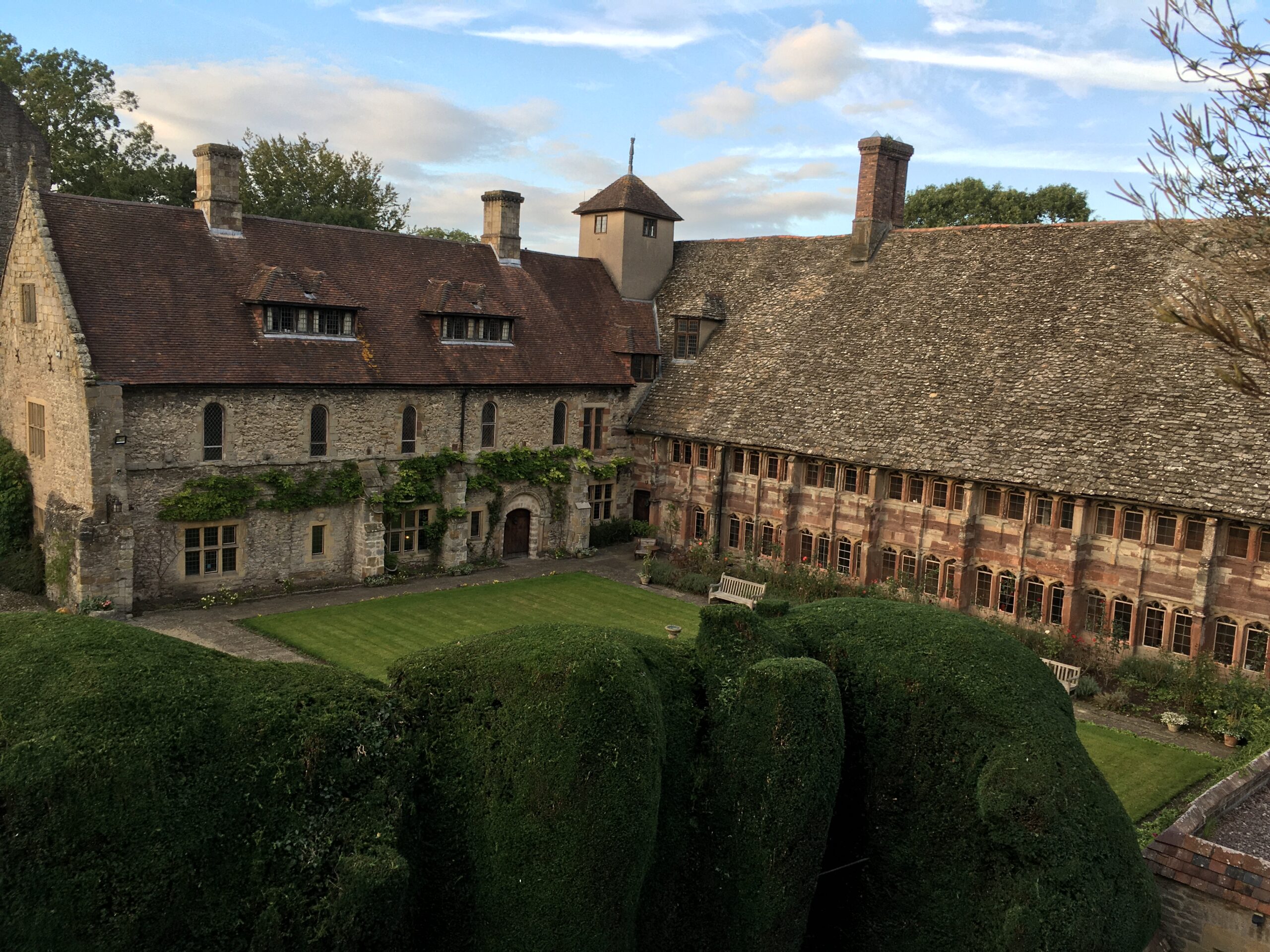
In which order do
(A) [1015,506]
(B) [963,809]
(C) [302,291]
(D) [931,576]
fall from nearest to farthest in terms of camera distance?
(B) [963,809]
(A) [1015,506]
(D) [931,576]
(C) [302,291]

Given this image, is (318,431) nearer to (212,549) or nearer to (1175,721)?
(212,549)

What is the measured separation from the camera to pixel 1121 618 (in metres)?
24.5

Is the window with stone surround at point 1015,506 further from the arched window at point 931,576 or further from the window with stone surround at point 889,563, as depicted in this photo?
the window with stone surround at point 889,563

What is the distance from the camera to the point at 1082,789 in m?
11.1

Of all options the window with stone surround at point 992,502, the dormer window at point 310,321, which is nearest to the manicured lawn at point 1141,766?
the window with stone surround at point 992,502

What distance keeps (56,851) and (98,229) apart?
75.2ft

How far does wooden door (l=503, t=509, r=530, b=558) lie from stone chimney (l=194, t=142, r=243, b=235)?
12.6 meters

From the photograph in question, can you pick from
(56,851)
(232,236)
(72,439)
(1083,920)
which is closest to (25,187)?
(232,236)

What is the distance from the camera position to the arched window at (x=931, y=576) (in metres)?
27.9

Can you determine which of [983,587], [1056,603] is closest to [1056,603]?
[1056,603]

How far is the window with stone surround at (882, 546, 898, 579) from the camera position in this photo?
28875 millimetres

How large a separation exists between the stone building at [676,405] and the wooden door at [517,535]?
0.39ft

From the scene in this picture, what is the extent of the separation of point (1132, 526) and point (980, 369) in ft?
21.4

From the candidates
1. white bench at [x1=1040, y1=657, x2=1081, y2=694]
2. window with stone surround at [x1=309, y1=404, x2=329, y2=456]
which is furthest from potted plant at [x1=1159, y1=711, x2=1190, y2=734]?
window with stone surround at [x1=309, y1=404, x2=329, y2=456]
